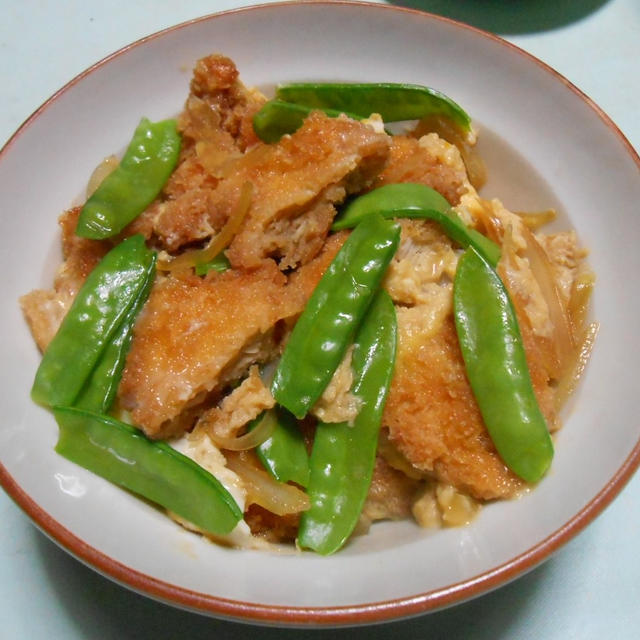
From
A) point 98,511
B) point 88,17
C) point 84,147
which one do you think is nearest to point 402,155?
point 84,147

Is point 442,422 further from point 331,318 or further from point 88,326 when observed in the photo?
point 88,326

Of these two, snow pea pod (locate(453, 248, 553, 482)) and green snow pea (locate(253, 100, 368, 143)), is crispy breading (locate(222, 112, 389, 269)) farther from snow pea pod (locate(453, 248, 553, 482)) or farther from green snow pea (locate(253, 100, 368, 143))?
snow pea pod (locate(453, 248, 553, 482))

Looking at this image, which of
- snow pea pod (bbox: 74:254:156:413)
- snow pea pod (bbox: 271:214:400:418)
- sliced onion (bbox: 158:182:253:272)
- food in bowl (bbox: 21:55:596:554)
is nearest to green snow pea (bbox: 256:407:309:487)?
food in bowl (bbox: 21:55:596:554)

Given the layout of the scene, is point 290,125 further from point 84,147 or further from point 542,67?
point 542,67

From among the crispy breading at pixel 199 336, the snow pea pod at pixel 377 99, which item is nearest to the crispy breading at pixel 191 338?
the crispy breading at pixel 199 336

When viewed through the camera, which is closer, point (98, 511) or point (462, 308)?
Answer: point (98, 511)

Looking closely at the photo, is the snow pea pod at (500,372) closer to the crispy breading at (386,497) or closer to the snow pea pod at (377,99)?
the crispy breading at (386,497)
